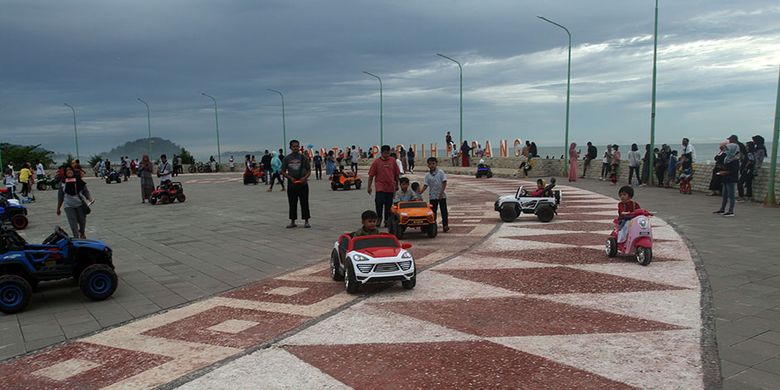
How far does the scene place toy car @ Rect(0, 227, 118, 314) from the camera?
21.2ft

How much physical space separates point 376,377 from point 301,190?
884 centimetres

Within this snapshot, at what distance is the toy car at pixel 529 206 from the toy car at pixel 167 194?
12.9 metres

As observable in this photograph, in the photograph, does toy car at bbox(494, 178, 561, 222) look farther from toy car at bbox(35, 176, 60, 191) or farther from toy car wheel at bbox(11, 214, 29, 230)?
toy car at bbox(35, 176, 60, 191)

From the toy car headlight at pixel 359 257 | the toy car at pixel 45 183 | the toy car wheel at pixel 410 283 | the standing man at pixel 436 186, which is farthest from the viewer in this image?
the toy car at pixel 45 183

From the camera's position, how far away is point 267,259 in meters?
9.62

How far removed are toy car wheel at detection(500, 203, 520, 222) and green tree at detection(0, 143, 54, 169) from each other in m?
55.2

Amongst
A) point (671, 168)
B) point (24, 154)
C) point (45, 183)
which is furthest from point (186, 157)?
point (671, 168)

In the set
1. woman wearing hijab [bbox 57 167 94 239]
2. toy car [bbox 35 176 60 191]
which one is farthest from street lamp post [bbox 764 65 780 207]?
toy car [bbox 35 176 60 191]

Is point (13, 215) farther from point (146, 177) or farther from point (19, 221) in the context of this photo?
point (146, 177)

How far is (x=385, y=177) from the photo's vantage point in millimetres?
12156

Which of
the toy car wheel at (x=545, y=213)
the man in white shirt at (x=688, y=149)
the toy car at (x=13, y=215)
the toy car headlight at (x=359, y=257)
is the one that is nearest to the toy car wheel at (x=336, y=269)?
the toy car headlight at (x=359, y=257)

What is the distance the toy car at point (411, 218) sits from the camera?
1123cm

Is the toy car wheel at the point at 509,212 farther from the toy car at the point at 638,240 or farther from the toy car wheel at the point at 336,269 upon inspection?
the toy car wheel at the point at 336,269

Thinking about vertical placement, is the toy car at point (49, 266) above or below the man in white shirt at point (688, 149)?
below
